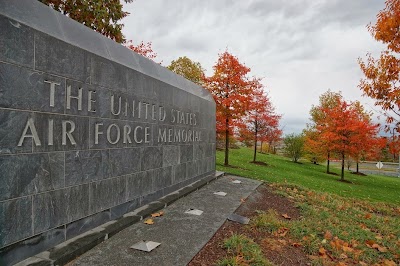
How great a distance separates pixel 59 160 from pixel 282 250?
3.68m

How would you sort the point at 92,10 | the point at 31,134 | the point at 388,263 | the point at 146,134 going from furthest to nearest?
the point at 92,10
the point at 146,134
the point at 388,263
the point at 31,134

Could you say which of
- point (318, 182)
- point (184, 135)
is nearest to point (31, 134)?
point (184, 135)

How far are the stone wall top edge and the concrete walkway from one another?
3.01m

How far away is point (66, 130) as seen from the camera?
12.7 feet

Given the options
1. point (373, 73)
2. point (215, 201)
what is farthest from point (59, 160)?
point (373, 73)

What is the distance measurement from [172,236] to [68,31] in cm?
360

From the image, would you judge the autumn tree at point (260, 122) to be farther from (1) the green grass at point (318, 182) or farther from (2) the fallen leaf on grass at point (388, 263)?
(2) the fallen leaf on grass at point (388, 263)

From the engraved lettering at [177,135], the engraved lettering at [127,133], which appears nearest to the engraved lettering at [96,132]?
the engraved lettering at [127,133]

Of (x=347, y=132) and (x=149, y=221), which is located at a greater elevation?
(x=347, y=132)

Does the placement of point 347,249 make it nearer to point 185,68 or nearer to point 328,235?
point 328,235

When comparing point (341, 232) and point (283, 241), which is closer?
point (283, 241)

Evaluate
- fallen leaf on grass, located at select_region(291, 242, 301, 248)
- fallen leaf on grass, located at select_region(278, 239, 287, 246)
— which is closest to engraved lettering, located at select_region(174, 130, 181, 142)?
fallen leaf on grass, located at select_region(278, 239, 287, 246)

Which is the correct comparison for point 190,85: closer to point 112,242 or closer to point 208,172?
point 208,172

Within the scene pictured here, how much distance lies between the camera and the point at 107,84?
473cm
